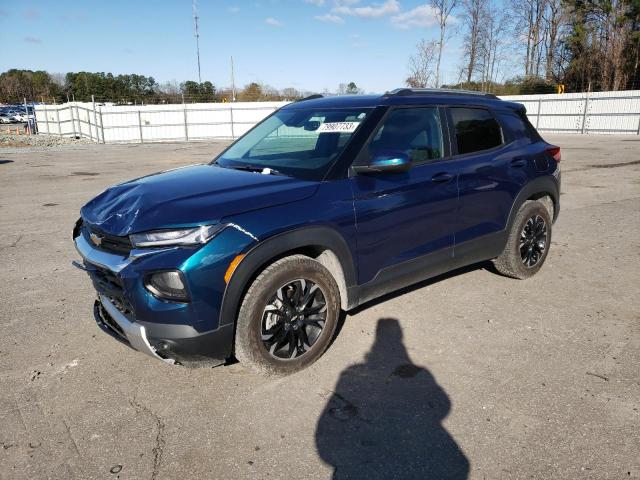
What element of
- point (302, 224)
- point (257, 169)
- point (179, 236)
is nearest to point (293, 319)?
point (302, 224)

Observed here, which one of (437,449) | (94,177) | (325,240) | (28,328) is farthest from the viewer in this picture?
(94,177)

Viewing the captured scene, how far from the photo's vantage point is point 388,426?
2709 millimetres

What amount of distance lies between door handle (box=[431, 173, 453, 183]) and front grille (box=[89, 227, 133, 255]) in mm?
2267

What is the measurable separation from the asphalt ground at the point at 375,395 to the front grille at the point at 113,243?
90 cm

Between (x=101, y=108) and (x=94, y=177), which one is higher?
(x=101, y=108)

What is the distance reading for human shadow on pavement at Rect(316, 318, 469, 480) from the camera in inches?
94.2

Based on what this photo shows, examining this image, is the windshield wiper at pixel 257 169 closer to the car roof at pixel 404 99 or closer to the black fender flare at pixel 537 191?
the car roof at pixel 404 99

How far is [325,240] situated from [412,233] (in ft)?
2.80

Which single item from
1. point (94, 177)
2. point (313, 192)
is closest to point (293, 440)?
point (313, 192)

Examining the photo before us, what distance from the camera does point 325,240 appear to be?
3158 millimetres

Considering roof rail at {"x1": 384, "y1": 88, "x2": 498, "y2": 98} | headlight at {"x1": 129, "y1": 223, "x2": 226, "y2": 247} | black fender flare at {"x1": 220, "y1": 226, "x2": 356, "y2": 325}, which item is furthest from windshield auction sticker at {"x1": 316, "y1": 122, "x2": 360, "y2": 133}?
headlight at {"x1": 129, "y1": 223, "x2": 226, "y2": 247}

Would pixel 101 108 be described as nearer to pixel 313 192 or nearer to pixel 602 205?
pixel 602 205

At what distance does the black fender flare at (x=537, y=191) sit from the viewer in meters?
4.57

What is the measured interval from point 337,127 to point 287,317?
4.90ft
